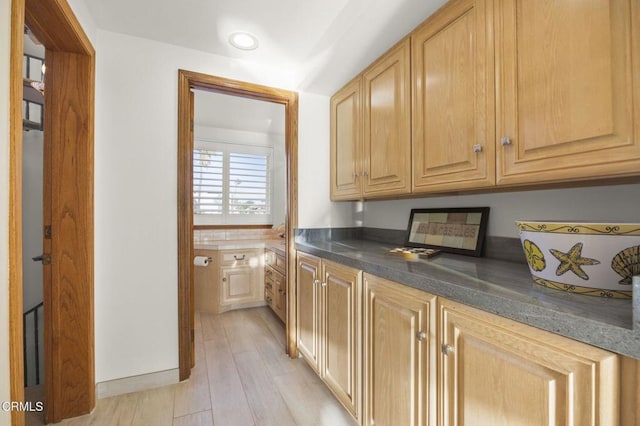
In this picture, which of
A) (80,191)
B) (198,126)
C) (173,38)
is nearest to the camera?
(80,191)

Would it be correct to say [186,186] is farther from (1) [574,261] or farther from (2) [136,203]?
(1) [574,261]

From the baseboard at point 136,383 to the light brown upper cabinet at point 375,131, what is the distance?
66.5 inches

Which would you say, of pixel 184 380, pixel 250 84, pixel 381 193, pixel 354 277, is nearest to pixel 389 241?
pixel 381 193

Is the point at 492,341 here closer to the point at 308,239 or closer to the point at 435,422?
the point at 435,422

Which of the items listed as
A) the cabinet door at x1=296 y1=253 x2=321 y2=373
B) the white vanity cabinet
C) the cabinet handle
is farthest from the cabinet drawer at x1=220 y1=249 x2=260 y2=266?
the cabinet handle

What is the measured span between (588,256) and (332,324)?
1216 mm

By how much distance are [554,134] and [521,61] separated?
29 cm

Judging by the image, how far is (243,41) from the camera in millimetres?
1821

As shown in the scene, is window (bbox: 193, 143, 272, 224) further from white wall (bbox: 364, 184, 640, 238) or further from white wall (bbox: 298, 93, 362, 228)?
white wall (bbox: 364, 184, 640, 238)

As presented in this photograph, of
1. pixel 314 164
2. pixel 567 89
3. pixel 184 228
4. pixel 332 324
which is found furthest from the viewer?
pixel 314 164

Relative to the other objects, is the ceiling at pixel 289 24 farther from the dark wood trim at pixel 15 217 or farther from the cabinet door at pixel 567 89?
the dark wood trim at pixel 15 217

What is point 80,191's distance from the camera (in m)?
1.57

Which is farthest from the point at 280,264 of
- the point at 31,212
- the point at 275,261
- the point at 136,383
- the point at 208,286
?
the point at 31,212
